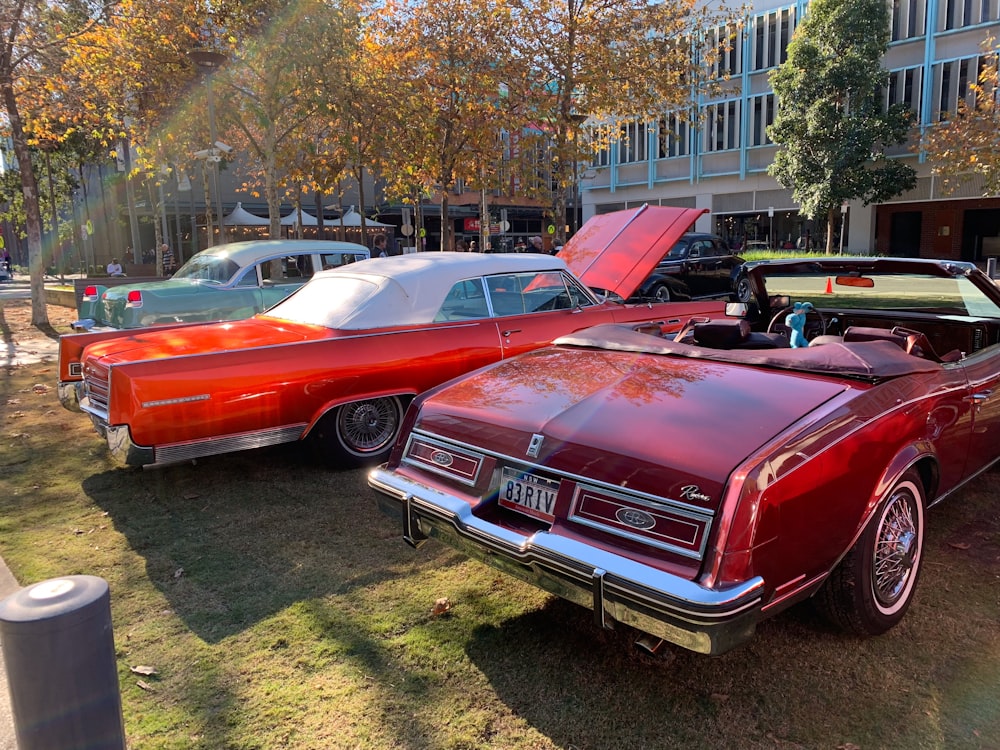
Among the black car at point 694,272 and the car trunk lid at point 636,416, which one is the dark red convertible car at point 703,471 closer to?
the car trunk lid at point 636,416

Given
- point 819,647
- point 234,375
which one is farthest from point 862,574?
point 234,375

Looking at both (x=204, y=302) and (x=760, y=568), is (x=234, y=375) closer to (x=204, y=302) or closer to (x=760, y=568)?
Answer: (x=760, y=568)

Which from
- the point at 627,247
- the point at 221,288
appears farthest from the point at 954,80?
the point at 221,288

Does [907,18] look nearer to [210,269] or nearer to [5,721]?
[210,269]

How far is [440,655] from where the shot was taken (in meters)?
2.99

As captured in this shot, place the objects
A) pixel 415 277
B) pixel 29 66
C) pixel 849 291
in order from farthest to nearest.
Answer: pixel 29 66 < pixel 415 277 < pixel 849 291

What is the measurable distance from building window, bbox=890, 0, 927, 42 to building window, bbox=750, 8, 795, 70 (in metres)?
4.36

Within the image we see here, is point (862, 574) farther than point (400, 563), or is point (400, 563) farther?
point (400, 563)

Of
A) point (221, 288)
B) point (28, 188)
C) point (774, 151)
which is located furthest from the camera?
point (774, 151)

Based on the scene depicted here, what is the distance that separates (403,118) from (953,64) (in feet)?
86.9

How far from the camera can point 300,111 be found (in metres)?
15.0

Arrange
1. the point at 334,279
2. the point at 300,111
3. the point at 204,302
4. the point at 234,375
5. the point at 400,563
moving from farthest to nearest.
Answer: the point at 300,111
the point at 204,302
the point at 334,279
the point at 234,375
the point at 400,563

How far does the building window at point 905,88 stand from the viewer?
3092cm

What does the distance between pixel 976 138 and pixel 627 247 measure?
21.9 metres
